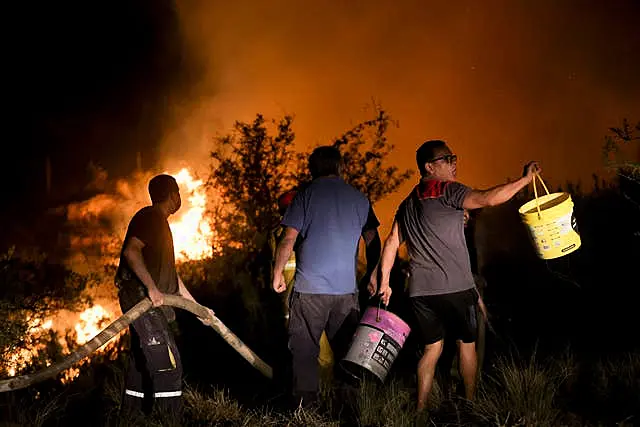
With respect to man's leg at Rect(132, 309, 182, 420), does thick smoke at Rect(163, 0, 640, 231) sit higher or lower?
higher

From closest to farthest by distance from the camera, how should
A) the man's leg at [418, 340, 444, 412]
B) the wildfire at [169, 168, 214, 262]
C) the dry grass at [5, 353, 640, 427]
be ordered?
the dry grass at [5, 353, 640, 427] < the man's leg at [418, 340, 444, 412] < the wildfire at [169, 168, 214, 262]

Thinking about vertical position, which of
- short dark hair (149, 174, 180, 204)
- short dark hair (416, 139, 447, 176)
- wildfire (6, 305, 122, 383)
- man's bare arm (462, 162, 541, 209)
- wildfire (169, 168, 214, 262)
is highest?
wildfire (169, 168, 214, 262)

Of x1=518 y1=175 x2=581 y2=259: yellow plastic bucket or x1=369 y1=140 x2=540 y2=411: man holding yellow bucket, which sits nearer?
x1=518 y1=175 x2=581 y2=259: yellow plastic bucket

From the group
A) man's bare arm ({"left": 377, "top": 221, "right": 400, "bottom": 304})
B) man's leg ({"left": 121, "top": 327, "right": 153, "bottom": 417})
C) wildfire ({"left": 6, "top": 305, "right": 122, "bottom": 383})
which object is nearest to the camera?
man's bare arm ({"left": 377, "top": 221, "right": 400, "bottom": 304})

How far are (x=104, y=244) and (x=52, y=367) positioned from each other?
6.52 metres

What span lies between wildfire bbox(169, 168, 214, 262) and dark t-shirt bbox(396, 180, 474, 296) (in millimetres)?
6274

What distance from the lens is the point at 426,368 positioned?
16.2 ft

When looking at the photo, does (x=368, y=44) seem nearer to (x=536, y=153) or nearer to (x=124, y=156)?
(x=536, y=153)

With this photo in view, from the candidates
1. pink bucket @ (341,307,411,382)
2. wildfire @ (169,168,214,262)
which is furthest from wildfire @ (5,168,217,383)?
pink bucket @ (341,307,411,382)

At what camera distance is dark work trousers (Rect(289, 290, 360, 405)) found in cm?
507

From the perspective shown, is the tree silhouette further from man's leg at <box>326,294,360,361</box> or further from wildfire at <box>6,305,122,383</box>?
man's leg at <box>326,294,360,361</box>

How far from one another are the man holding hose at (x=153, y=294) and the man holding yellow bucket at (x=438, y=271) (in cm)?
167

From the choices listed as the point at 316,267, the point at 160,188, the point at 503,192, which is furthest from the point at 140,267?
the point at 503,192

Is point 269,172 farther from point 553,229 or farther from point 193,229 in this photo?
point 553,229
